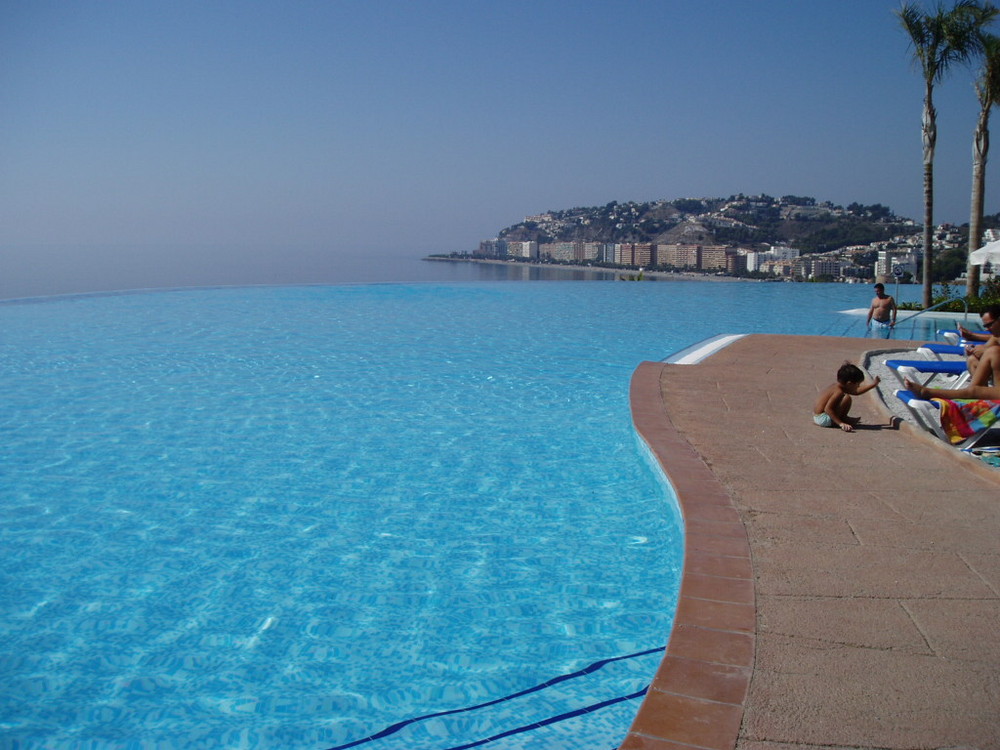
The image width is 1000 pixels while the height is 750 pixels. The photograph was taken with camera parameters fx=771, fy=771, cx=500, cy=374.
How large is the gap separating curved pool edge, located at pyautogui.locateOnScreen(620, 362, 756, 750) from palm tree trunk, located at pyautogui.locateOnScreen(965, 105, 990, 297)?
1453cm

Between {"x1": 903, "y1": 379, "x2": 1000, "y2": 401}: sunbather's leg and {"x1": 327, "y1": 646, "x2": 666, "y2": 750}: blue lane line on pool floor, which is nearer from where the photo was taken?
{"x1": 327, "y1": 646, "x2": 666, "y2": 750}: blue lane line on pool floor

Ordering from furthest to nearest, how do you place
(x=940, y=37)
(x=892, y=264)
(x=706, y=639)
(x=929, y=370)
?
1. (x=892, y=264)
2. (x=940, y=37)
3. (x=929, y=370)
4. (x=706, y=639)

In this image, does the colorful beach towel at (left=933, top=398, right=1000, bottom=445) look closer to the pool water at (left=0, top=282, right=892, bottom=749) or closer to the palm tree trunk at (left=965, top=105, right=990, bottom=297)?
the pool water at (left=0, top=282, right=892, bottom=749)

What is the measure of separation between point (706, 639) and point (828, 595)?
660mm

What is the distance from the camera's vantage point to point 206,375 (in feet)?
29.5

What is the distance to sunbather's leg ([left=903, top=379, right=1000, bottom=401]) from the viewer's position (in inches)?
230

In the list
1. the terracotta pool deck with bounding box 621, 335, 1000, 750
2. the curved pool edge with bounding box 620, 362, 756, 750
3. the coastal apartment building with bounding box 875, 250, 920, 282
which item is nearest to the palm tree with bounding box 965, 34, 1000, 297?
the coastal apartment building with bounding box 875, 250, 920, 282

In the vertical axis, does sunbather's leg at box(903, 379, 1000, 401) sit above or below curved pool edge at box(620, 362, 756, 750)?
above

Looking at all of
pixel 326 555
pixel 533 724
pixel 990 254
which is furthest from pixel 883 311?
pixel 533 724

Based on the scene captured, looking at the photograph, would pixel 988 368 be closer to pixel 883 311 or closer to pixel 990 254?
pixel 990 254

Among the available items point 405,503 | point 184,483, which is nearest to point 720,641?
point 405,503

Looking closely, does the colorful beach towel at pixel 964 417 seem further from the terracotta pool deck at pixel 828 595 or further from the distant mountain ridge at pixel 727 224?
the distant mountain ridge at pixel 727 224

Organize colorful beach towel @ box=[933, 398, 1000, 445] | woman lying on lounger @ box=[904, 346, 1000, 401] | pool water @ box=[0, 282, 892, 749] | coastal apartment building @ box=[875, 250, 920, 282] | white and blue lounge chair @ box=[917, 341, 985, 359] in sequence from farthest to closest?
coastal apartment building @ box=[875, 250, 920, 282], white and blue lounge chair @ box=[917, 341, 985, 359], woman lying on lounger @ box=[904, 346, 1000, 401], colorful beach towel @ box=[933, 398, 1000, 445], pool water @ box=[0, 282, 892, 749]

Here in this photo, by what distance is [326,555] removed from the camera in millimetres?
4289
